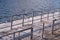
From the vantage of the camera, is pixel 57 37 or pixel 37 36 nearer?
pixel 57 37

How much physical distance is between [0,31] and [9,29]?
30.2 inches

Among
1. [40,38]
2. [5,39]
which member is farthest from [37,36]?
[5,39]

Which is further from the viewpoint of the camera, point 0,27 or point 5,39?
point 0,27

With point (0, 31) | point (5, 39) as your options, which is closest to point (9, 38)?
point (5, 39)

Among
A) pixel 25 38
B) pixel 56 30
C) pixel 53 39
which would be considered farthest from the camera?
pixel 56 30

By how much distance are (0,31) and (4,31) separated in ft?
0.83

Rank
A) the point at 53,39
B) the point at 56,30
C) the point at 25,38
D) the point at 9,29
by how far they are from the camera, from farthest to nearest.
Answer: the point at 9,29 → the point at 56,30 → the point at 25,38 → the point at 53,39

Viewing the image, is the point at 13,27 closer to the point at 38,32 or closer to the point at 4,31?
the point at 4,31

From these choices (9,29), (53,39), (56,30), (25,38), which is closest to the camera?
(53,39)

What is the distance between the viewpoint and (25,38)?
902 cm

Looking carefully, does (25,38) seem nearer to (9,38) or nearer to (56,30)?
(9,38)

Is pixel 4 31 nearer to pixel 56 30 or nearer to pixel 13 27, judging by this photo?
pixel 13 27

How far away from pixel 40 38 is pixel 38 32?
1.29m

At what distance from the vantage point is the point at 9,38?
912cm
